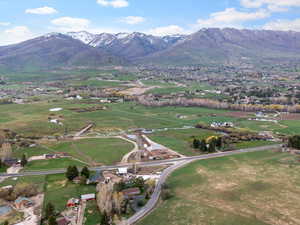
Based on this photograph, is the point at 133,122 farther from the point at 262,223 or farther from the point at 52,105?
the point at 262,223

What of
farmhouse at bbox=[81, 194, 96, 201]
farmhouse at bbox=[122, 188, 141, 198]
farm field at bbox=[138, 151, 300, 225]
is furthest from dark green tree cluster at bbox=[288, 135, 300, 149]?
farmhouse at bbox=[81, 194, 96, 201]

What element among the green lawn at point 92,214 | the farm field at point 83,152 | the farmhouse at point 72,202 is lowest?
the green lawn at point 92,214

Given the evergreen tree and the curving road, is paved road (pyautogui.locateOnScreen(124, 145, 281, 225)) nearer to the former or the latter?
the curving road

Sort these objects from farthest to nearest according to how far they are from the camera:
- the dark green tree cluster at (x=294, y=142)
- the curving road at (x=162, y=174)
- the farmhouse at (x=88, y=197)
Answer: the dark green tree cluster at (x=294, y=142) < the farmhouse at (x=88, y=197) < the curving road at (x=162, y=174)

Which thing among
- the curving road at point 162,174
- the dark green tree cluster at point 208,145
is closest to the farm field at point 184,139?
the dark green tree cluster at point 208,145

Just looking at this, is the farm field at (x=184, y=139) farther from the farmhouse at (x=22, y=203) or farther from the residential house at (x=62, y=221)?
the farmhouse at (x=22, y=203)

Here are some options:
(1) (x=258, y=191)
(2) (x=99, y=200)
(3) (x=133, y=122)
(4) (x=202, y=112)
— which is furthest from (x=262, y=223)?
(4) (x=202, y=112)

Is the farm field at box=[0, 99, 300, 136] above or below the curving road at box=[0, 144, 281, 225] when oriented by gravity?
above

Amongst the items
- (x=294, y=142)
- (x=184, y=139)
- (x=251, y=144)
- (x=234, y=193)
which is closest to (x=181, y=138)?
(x=184, y=139)
